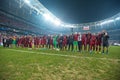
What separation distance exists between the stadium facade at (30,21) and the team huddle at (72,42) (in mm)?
10119

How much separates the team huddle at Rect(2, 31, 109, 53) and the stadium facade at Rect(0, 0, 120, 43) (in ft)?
33.2

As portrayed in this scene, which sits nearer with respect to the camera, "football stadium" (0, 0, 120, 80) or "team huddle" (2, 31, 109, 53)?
"football stadium" (0, 0, 120, 80)

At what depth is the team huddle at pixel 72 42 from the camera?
15.1m

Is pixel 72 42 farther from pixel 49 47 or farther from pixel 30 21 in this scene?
pixel 30 21

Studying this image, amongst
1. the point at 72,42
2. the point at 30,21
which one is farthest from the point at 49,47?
the point at 30,21

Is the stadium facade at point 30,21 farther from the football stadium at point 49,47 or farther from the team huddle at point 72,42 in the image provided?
the team huddle at point 72,42

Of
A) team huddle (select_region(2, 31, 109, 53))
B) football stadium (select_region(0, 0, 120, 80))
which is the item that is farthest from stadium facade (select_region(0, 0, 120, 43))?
team huddle (select_region(2, 31, 109, 53))

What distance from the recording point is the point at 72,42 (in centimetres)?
1733

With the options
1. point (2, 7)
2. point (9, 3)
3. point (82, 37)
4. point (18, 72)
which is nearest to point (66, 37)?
point (82, 37)

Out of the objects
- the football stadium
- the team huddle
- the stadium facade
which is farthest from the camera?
the stadium facade

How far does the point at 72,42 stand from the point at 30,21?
147 feet

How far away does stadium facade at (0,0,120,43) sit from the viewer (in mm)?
45634

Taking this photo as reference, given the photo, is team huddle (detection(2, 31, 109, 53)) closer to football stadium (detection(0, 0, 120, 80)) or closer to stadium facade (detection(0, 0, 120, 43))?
football stadium (detection(0, 0, 120, 80))

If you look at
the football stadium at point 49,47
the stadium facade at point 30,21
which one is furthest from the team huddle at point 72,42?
the stadium facade at point 30,21
